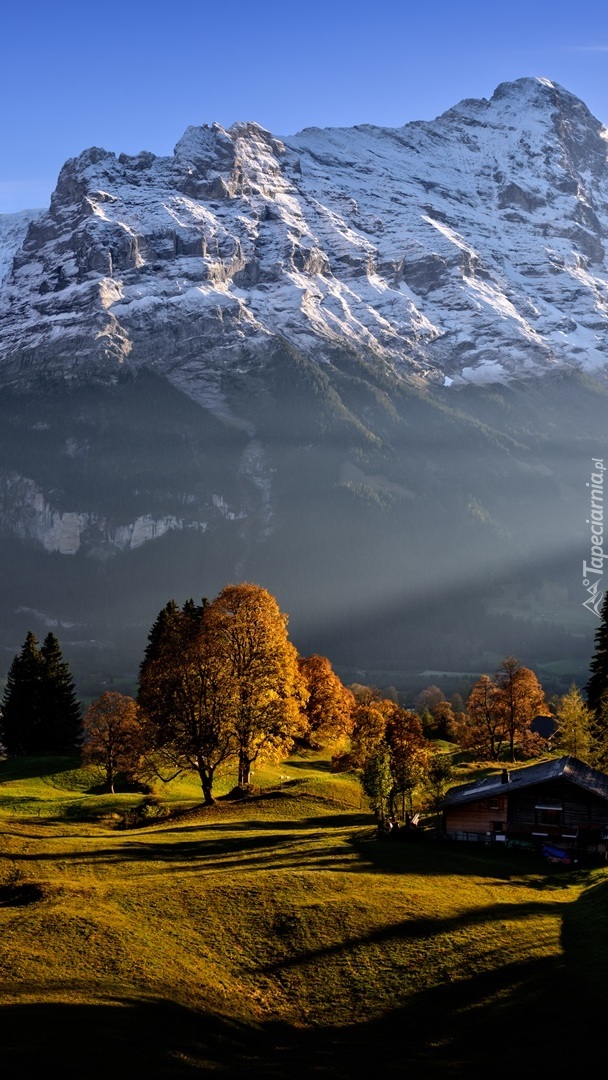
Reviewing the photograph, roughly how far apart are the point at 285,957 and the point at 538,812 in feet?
115

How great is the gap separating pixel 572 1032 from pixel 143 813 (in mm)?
38908

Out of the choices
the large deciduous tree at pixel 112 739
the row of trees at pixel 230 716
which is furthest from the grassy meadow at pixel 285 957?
the large deciduous tree at pixel 112 739

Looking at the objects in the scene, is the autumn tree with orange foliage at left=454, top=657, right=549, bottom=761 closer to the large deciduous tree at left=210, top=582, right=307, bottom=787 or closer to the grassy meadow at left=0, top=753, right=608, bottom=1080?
the large deciduous tree at left=210, top=582, right=307, bottom=787

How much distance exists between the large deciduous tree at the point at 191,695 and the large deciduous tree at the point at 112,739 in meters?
9.40

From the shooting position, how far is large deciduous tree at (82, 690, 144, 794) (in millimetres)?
75625

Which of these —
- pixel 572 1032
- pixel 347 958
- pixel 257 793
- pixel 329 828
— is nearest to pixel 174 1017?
pixel 347 958

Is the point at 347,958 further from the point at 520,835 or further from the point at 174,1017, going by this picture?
the point at 520,835

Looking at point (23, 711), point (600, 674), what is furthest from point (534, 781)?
point (23, 711)

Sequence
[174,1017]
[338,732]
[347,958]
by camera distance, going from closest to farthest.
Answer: [174,1017], [347,958], [338,732]

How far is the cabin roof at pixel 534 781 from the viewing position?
65562 millimetres

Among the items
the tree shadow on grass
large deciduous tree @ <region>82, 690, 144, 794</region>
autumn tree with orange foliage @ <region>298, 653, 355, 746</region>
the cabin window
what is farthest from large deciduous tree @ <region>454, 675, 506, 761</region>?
the tree shadow on grass

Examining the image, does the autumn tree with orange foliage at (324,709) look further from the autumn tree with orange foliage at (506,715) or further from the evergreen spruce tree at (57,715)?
the evergreen spruce tree at (57,715)

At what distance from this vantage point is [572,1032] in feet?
105

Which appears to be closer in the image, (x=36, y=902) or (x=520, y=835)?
(x=36, y=902)
